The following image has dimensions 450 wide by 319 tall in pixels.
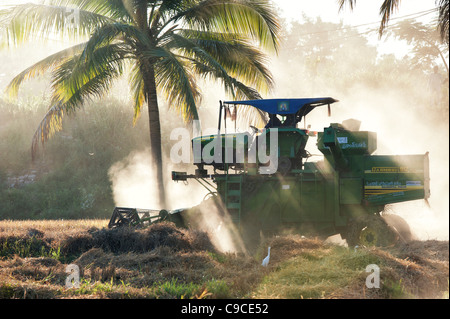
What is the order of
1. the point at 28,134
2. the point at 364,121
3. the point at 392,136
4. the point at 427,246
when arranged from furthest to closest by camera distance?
the point at 28,134 → the point at 364,121 → the point at 392,136 → the point at 427,246

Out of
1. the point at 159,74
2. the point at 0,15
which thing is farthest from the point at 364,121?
the point at 0,15

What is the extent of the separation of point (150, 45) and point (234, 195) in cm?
566

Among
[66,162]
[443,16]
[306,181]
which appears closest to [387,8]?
[443,16]

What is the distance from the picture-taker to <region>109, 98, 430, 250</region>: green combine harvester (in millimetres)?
11570

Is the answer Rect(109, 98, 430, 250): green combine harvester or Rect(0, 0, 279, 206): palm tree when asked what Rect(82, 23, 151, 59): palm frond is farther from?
Rect(109, 98, 430, 250): green combine harvester

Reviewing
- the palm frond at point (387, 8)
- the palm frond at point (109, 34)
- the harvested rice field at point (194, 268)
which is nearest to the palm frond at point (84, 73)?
the palm frond at point (109, 34)

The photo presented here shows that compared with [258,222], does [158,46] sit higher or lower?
higher

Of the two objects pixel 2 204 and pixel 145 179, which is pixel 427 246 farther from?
pixel 2 204

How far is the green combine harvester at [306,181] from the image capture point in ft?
38.0

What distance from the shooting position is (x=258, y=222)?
12.5 meters

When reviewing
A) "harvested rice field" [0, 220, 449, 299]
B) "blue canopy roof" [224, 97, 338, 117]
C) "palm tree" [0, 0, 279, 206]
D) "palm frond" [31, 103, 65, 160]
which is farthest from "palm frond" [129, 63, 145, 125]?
"harvested rice field" [0, 220, 449, 299]

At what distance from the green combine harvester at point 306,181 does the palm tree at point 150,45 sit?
2.80 m

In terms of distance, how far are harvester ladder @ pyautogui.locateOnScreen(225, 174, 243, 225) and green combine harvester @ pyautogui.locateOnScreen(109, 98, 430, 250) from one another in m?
0.02

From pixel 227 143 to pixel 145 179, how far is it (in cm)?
1090
